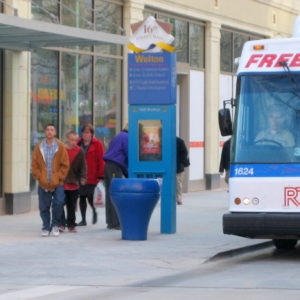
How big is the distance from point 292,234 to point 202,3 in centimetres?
1538

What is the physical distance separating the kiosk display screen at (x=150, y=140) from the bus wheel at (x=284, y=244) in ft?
8.10

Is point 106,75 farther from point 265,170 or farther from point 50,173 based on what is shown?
point 265,170

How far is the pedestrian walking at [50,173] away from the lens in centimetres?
1583

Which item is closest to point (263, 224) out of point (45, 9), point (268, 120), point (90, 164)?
point (268, 120)

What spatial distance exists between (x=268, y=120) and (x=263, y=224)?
4.69ft

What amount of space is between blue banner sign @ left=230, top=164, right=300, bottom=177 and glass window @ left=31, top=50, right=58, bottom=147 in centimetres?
813

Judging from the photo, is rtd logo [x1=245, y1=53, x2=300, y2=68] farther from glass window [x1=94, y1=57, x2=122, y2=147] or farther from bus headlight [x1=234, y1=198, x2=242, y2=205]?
glass window [x1=94, y1=57, x2=122, y2=147]

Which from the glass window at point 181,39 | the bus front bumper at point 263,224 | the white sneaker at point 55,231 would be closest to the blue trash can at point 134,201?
the white sneaker at point 55,231

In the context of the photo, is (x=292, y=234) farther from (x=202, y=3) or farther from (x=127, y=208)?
(x=202, y=3)

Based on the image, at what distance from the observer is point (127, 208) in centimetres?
1534

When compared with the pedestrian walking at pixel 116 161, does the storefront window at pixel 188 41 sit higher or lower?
higher

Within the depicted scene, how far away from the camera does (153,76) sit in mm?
16219

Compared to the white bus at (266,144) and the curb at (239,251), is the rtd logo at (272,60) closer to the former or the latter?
the white bus at (266,144)

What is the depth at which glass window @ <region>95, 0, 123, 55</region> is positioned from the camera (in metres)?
23.1
